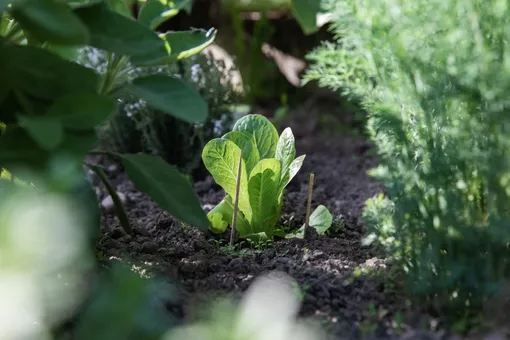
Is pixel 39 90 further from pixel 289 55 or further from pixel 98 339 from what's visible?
pixel 289 55

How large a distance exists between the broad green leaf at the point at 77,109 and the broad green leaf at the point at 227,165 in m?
0.48

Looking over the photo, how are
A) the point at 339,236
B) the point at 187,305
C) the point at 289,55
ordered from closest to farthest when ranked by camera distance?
the point at 187,305 < the point at 339,236 < the point at 289,55

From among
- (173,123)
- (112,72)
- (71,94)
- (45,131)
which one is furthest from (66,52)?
Result: (173,123)

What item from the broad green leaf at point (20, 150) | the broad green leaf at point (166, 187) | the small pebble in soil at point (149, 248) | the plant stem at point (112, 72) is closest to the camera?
the broad green leaf at point (20, 150)

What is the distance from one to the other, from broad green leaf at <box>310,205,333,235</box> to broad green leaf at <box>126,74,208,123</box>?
549mm

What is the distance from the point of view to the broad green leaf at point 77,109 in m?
1.01

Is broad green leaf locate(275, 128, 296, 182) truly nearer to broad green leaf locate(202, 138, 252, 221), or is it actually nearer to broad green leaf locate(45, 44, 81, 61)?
broad green leaf locate(202, 138, 252, 221)

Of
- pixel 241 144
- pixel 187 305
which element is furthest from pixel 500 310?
pixel 241 144

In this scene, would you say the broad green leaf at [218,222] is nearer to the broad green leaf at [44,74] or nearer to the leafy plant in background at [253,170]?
the leafy plant in background at [253,170]

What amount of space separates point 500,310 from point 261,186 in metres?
0.64

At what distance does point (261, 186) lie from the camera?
1.52 metres

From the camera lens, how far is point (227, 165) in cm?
152

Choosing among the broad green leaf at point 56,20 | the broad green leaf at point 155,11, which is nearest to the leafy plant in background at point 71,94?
the broad green leaf at point 56,20

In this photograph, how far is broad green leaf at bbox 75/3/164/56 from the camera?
1104 mm
